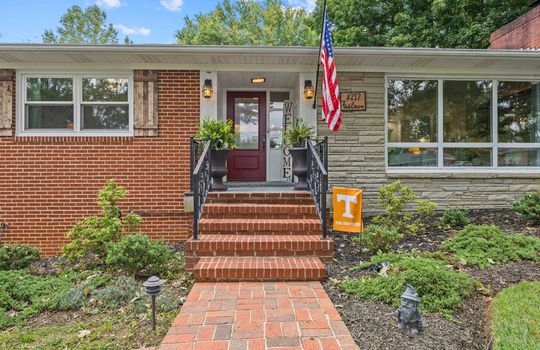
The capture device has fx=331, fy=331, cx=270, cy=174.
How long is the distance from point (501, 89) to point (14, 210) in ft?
30.0

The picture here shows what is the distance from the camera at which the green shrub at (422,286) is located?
9.23 ft

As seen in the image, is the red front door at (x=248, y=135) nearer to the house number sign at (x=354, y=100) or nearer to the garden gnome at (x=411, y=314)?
the house number sign at (x=354, y=100)

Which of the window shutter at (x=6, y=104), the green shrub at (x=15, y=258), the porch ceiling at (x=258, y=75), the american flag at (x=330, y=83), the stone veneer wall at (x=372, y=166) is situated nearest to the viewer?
the green shrub at (x=15, y=258)

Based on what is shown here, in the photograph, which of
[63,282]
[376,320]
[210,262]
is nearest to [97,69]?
[63,282]

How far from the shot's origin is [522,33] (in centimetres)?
820

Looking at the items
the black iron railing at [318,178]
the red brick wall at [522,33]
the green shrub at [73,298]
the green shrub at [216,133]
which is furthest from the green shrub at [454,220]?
the red brick wall at [522,33]

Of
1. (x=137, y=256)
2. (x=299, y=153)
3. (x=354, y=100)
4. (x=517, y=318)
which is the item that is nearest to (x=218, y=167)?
(x=299, y=153)

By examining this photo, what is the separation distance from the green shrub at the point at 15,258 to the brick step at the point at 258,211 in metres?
2.57

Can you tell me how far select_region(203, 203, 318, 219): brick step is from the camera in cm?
457

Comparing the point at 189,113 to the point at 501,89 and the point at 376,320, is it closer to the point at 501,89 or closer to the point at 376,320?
the point at 376,320

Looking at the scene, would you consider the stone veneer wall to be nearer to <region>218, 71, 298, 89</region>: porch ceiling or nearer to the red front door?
<region>218, 71, 298, 89</region>: porch ceiling

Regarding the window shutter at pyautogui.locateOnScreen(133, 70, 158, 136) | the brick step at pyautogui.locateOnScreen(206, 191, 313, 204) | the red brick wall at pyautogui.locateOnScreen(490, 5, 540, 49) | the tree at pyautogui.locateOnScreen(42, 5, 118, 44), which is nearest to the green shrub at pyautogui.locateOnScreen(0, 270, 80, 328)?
the brick step at pyautogui.locateOnScreen(206, 191, 313, 204)

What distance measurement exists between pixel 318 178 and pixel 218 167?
161 centimetres

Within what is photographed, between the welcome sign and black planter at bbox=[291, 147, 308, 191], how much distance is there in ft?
2.19
